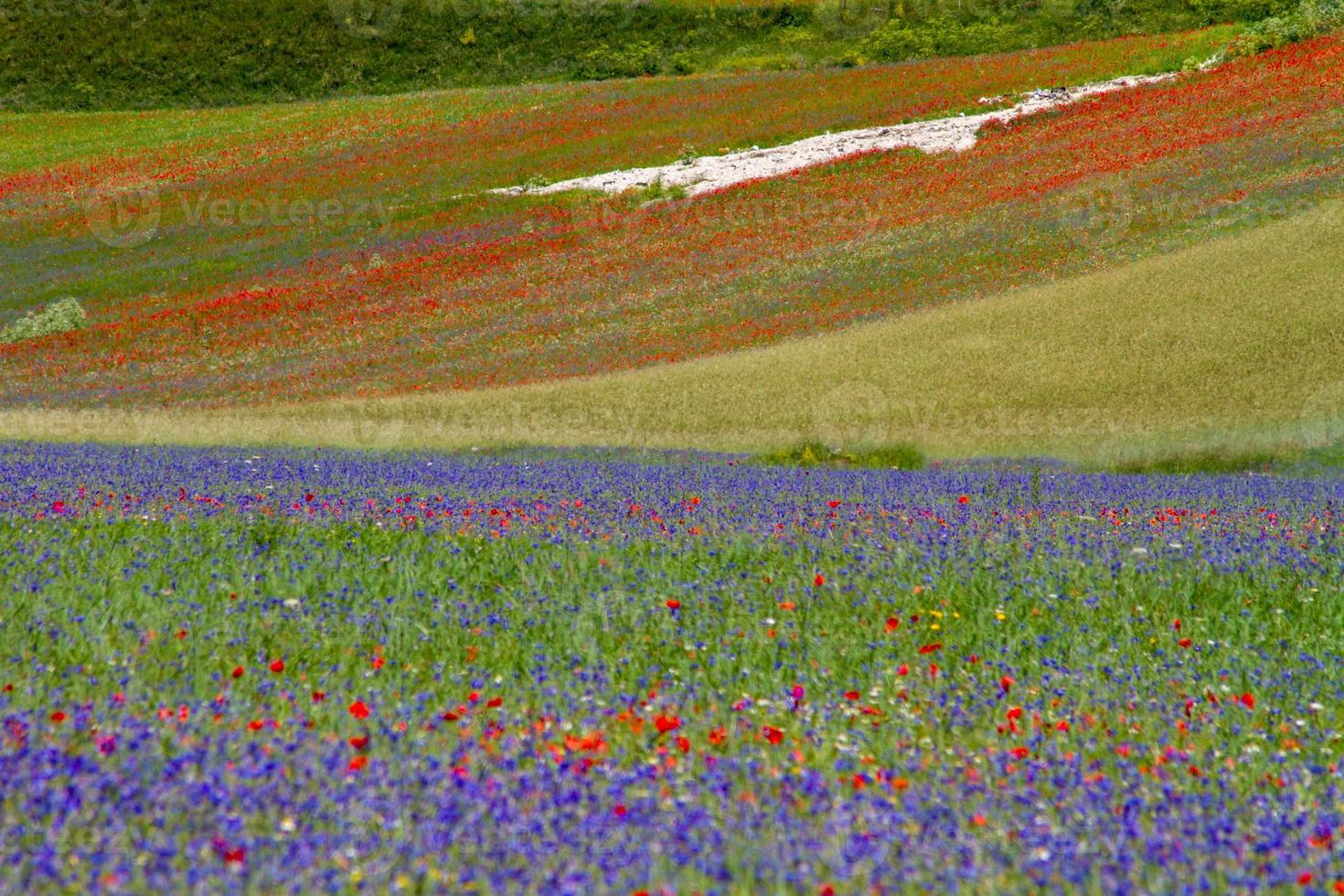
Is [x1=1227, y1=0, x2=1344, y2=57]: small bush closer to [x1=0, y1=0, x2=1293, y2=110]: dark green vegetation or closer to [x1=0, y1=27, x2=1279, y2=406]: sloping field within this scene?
[x1=0, y1=27, x2=1279, y2=406]: sloping field

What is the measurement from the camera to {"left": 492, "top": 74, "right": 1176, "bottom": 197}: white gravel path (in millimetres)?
39719

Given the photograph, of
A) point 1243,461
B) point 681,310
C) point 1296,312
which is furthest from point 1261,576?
point 681,310

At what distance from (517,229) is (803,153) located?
1032cm

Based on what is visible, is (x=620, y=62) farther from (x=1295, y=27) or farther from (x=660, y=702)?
(x=660, y=702)

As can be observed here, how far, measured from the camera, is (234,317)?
1236 inches

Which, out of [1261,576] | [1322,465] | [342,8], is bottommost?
[1322,465]

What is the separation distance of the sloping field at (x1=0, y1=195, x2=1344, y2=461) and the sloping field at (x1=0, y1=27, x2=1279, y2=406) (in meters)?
2.64

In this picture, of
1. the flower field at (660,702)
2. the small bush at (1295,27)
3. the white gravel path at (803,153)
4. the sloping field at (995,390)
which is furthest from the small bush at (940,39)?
the flower field at (660,702)

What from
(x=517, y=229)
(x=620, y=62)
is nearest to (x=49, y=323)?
(x=517, y=229)

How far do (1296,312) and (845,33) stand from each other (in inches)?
1657

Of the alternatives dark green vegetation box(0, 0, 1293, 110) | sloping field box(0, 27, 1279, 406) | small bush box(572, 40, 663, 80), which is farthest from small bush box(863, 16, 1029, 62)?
small bush box(572, 40, 663, 80)

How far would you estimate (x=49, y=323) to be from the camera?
1244 inches

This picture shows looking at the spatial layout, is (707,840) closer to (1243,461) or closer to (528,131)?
(1243,461)

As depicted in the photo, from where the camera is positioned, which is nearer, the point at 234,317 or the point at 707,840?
the point at 707,840
